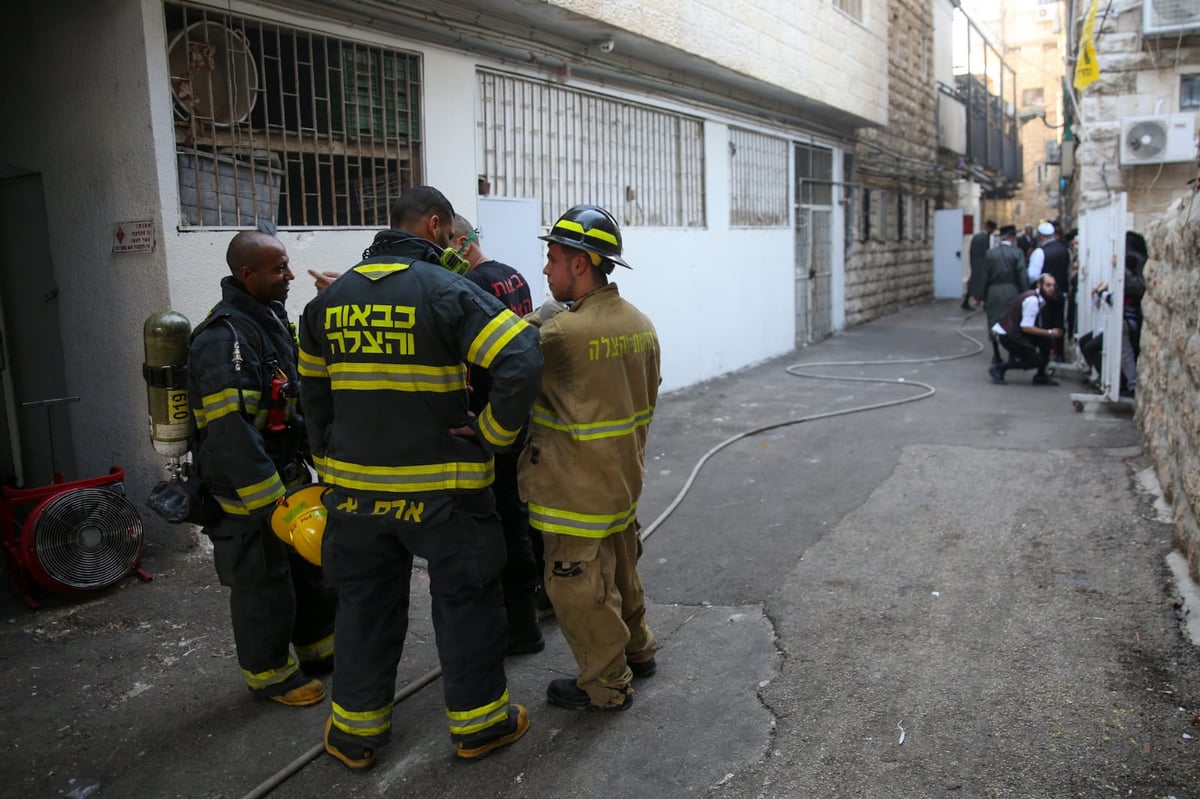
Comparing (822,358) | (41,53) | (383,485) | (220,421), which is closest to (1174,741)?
(383,485)

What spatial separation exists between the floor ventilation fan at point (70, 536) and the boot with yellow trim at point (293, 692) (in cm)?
168

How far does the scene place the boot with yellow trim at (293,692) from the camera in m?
3.81

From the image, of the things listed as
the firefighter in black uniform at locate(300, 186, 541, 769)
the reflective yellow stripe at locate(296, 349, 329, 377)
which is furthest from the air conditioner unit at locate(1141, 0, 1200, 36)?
the reflective yellow stripe at locate(296, 349, 329, 377)

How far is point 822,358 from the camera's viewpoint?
1381 centimetres

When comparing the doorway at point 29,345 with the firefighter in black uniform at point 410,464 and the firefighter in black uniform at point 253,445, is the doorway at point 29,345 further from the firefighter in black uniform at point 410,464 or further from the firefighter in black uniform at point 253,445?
the firefighter in black uniform at point 410,464

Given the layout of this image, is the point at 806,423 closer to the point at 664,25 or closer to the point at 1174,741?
the point at 664,25

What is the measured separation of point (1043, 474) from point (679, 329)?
187 inches

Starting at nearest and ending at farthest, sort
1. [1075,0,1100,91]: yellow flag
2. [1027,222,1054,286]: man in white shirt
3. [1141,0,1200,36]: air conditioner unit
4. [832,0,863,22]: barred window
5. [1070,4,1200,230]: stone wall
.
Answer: [1141,0,1200,36]: air conditioner unit
[1075,0,1100,91]: yellow flag
[1070,4,1200,230]: stone wall
[1027,222,1054,286]: man in white shirt
[832,0,863,22]: barred window

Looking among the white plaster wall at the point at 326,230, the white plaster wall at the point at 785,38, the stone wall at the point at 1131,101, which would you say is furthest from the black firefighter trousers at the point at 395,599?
the stone wall at the point at 1131,101

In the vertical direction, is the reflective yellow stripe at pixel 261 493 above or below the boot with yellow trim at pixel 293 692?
above

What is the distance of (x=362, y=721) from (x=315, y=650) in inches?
36.2

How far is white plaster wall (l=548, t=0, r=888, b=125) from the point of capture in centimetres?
895

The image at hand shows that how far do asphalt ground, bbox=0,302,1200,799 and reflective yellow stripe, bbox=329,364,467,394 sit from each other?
1.35 m

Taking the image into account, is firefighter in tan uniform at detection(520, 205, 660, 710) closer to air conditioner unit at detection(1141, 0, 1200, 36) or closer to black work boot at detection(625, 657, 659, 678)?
black work boot at detection(625, 657, 659, 678)
